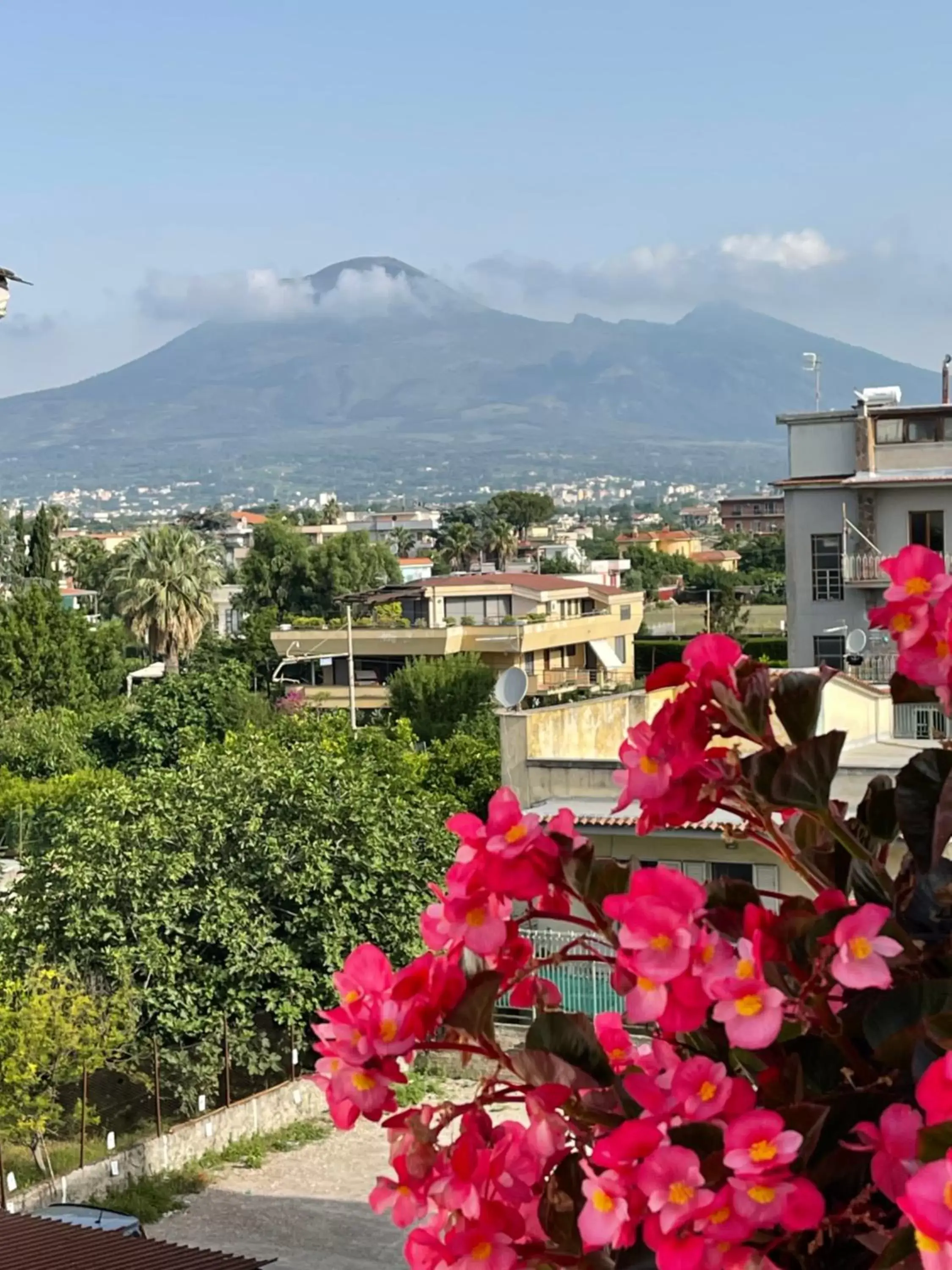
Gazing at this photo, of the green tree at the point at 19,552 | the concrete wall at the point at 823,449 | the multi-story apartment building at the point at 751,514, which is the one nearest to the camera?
the concrete wall at the point at 823,449

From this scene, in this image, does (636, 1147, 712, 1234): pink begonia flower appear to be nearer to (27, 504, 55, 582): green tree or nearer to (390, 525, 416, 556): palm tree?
(27, 504, 55, 582): green tree

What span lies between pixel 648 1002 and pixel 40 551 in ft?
197

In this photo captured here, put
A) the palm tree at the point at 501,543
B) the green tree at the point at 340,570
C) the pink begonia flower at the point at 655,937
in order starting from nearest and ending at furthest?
the pink begonia flower at the point at 655,937
the green tree at the point at 340,570
the palm tree at the point at 501,543

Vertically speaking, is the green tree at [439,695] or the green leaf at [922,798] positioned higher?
the green leaf at [922,798]

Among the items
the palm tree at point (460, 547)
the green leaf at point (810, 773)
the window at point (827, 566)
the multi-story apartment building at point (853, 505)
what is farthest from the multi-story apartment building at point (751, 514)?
the green leaf at point (810, 773)

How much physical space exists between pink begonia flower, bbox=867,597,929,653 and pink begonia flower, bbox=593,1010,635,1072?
2.23ft

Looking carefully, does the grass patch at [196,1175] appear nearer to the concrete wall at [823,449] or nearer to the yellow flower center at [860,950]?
the yellow flower center at [860,950]

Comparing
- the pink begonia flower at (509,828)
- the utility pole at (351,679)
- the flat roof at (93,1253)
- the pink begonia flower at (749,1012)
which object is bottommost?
the flat roof at (93,1253)

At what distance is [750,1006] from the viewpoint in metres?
1.92

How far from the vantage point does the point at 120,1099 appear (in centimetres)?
1855

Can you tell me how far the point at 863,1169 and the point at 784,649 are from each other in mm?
58808

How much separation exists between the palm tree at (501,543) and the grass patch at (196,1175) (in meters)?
87.2

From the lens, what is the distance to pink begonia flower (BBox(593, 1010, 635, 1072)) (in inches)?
92.7

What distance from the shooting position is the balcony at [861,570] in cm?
3522
